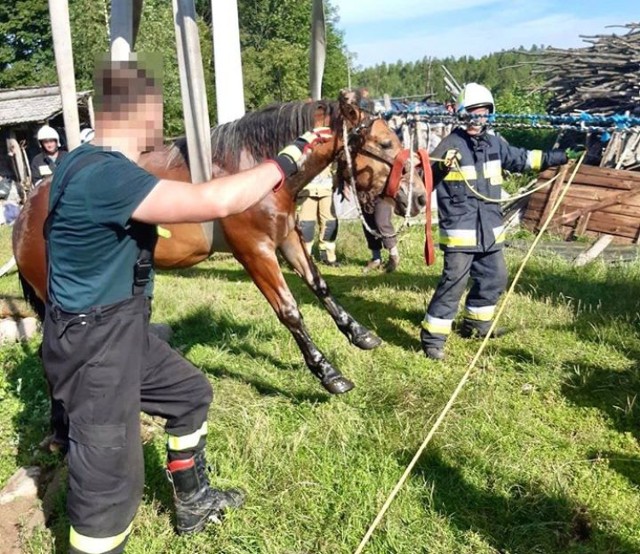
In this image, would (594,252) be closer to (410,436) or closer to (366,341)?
(366,341)

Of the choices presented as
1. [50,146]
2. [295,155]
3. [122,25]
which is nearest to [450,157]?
[122,25]

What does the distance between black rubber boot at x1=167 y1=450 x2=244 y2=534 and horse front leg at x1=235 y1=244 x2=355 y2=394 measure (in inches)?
39.0

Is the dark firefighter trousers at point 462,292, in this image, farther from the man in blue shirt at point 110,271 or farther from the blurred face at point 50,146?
the blurred face at point 50,146

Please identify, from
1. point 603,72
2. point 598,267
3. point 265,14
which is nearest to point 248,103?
point 265,14

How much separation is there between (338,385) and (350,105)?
5.53 ft

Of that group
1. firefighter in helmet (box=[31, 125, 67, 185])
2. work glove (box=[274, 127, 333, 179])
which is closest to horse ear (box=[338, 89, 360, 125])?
work glove (box=[274, 127, 333, 179])

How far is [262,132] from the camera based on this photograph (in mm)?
3752

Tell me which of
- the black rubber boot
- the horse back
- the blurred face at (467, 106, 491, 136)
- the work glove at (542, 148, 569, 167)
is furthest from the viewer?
the work glove at (542, 148, 569, 167)

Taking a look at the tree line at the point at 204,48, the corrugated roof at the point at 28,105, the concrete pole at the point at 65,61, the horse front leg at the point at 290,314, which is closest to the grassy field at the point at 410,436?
the horse front leg at the point at 290,314

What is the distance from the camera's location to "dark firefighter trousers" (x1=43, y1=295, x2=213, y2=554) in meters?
2.14

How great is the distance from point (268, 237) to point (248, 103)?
29403 millimetres

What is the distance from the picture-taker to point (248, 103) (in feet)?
103

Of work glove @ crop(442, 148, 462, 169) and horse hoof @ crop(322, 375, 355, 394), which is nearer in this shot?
horse hoof @ crop(322, 375, 355, 394)

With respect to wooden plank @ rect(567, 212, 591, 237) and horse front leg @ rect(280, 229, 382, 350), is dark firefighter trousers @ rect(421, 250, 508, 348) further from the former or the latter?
wooden plank @ rect(567, 212, 591, 237)
